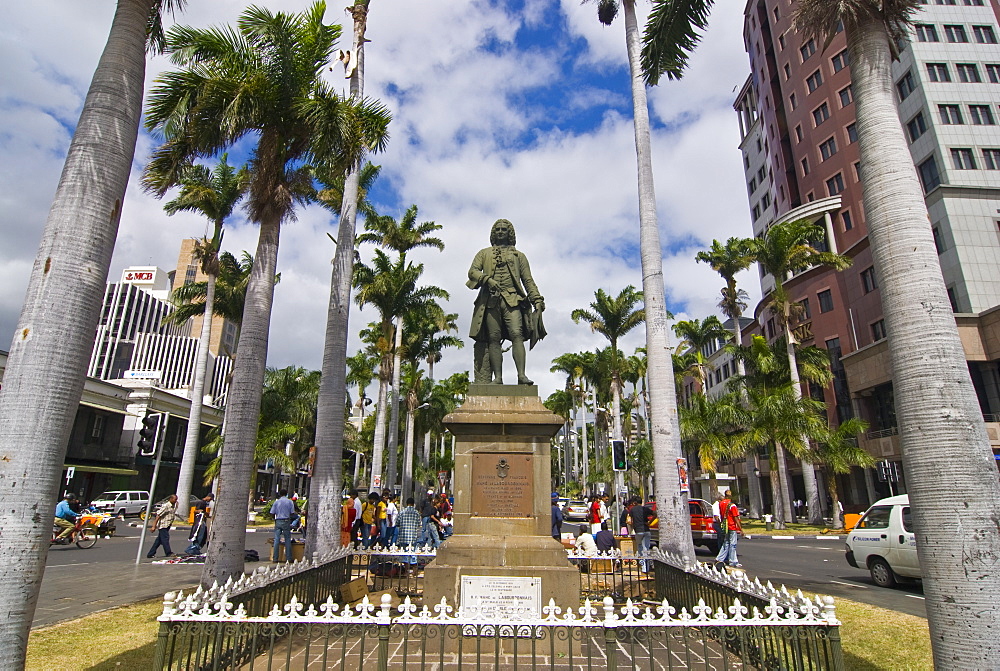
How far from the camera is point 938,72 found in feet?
125

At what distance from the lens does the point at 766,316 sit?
54.2 metres

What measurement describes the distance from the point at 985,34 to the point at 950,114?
806 cm

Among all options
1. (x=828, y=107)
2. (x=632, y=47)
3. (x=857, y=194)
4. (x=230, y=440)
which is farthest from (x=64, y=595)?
(x=828, y=107)

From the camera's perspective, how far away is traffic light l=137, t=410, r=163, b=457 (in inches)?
555

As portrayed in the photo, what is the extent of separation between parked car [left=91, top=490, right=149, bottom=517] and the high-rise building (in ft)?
147

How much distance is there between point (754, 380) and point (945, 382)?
31.7 m

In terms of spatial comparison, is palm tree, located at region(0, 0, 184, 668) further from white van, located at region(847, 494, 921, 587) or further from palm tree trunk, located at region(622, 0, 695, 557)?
white van, located at region(847, 494, 921, 587)

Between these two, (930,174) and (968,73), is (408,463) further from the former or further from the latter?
(968,73)

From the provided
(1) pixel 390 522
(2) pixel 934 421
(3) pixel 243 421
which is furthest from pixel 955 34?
(3) pixel 243 421

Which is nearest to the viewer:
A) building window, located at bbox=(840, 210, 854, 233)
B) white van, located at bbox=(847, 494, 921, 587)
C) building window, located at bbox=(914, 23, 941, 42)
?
white van, located at bbox=(847, 494, 921, 587)

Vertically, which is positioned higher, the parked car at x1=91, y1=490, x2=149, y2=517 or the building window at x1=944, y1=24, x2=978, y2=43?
the building window at x1=944, y1=24, x2=978, y2=43

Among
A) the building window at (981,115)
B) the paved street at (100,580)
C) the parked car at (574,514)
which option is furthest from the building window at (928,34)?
the paved street at (100,580)

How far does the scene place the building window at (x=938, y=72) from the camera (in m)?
38.0

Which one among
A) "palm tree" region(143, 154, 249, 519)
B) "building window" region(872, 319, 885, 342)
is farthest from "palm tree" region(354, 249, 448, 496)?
"building window" region(872, 319, 885, 342)
